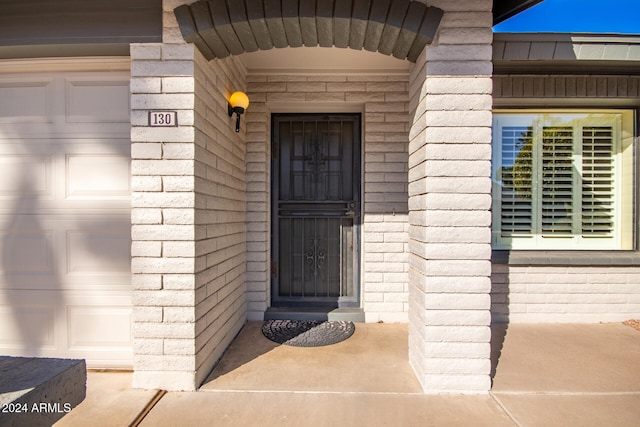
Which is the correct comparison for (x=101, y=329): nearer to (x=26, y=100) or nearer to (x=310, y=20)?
(x=26, y=100)

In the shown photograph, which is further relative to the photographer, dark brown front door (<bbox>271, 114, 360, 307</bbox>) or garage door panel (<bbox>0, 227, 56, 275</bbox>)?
dark brown front door (<bbox>271, 114, 360, 307</bbox>)

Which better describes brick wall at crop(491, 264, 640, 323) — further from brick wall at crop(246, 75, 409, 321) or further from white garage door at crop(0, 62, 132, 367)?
white garage door at crop(0, 62, 132, 367)

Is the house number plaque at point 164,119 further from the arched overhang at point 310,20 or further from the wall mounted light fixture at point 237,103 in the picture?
the wall mounted light fixture at point 237,103

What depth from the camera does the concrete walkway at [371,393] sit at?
1854 mm

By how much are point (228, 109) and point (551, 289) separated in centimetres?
364

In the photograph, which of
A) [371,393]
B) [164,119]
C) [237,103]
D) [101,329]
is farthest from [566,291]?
[101,329]

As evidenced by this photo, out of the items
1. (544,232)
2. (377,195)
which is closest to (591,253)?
→ (544,232)

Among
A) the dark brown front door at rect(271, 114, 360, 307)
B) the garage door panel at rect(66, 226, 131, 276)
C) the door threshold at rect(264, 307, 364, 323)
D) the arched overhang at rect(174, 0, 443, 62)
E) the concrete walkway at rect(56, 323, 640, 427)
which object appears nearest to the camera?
the concrete walkway at rect(56, 323, 640, 427)

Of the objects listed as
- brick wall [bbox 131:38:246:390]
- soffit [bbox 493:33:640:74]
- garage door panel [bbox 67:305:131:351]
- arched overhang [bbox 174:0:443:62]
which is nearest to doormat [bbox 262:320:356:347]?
Result: brick wall [bbox 131:38:246:390]

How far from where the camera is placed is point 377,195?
3.39m

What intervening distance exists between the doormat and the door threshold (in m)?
0.04

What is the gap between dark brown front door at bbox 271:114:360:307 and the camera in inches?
141

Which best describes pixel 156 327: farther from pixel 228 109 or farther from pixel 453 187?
pixel 453 187

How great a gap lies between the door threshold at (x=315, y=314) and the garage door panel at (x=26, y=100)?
261 centimetres
